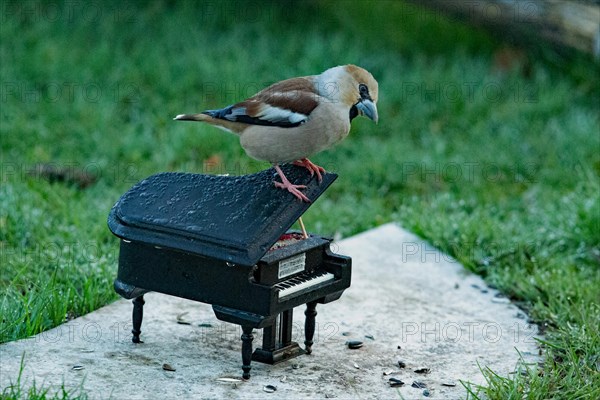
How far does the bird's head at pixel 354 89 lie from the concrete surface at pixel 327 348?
3.74 feet

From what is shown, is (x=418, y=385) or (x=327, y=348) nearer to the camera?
(x=418, y=385)

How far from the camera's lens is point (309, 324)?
437 cm

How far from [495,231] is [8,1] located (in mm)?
5554

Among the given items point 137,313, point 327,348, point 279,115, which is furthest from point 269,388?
point 279,115

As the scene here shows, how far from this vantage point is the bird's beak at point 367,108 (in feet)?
12.9

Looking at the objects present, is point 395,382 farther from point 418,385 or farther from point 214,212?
point 214,212

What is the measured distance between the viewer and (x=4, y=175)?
22.0 ft

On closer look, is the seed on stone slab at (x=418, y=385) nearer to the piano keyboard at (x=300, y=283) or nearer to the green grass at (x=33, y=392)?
the piano keyboard at (x=300, y=283)

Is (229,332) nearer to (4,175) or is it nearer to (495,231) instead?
(495,231)

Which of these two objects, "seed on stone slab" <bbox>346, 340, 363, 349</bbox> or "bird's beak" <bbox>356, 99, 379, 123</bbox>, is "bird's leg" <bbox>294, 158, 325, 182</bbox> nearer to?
"bird's beak" <bbox>356, 99, 379, 123</bbox>

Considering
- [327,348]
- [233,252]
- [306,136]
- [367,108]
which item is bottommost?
[327,348]

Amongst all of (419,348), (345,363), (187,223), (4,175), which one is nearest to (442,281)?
(419,348)

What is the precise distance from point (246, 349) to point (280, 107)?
98 cm

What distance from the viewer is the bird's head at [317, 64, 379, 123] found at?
12.9ft
